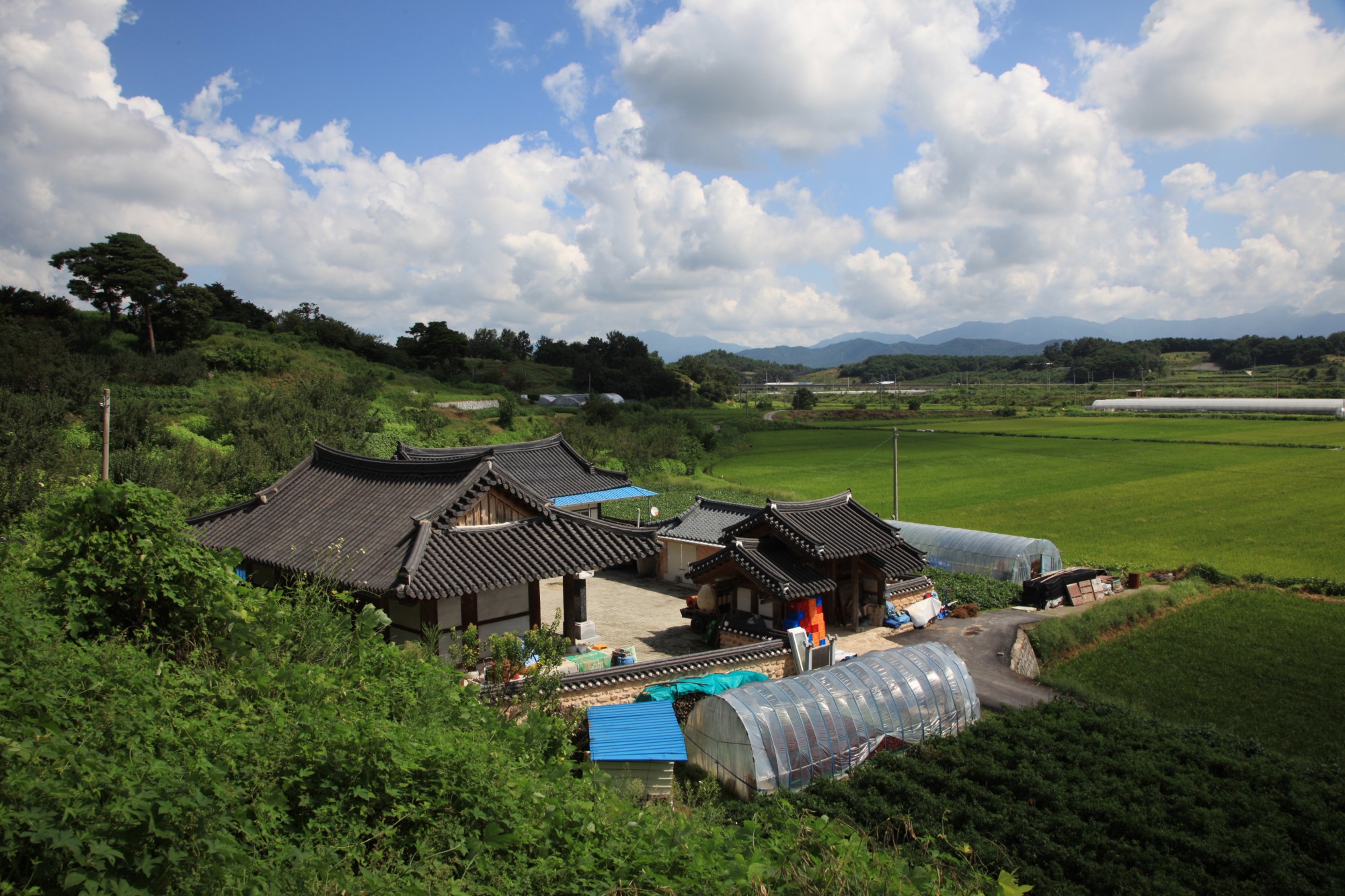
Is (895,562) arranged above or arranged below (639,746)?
above

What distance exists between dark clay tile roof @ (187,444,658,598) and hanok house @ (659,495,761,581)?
9.54 metres

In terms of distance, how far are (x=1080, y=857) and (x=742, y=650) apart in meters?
8.53

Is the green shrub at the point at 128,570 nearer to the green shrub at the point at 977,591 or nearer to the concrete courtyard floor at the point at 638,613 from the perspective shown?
the concrete courtyard floor at the point at 638,613

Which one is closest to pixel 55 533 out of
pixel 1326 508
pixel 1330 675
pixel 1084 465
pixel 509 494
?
pixel 509 494

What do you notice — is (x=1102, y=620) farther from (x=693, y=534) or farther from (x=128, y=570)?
(x=128, y=570)

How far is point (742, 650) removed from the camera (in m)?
17.7

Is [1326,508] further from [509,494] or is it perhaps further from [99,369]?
[99,369]

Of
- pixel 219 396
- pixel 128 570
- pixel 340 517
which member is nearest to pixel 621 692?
pixel 340 517

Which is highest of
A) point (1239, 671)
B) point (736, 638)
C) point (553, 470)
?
point (553, 470)

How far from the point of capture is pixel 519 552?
16.3m

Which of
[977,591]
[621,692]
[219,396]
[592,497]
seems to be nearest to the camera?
[621,692]

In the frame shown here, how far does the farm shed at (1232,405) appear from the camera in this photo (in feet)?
283

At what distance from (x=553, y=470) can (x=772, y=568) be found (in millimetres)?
11870

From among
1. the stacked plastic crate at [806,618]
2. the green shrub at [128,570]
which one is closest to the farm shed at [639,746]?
the green shrub at [128,570]
